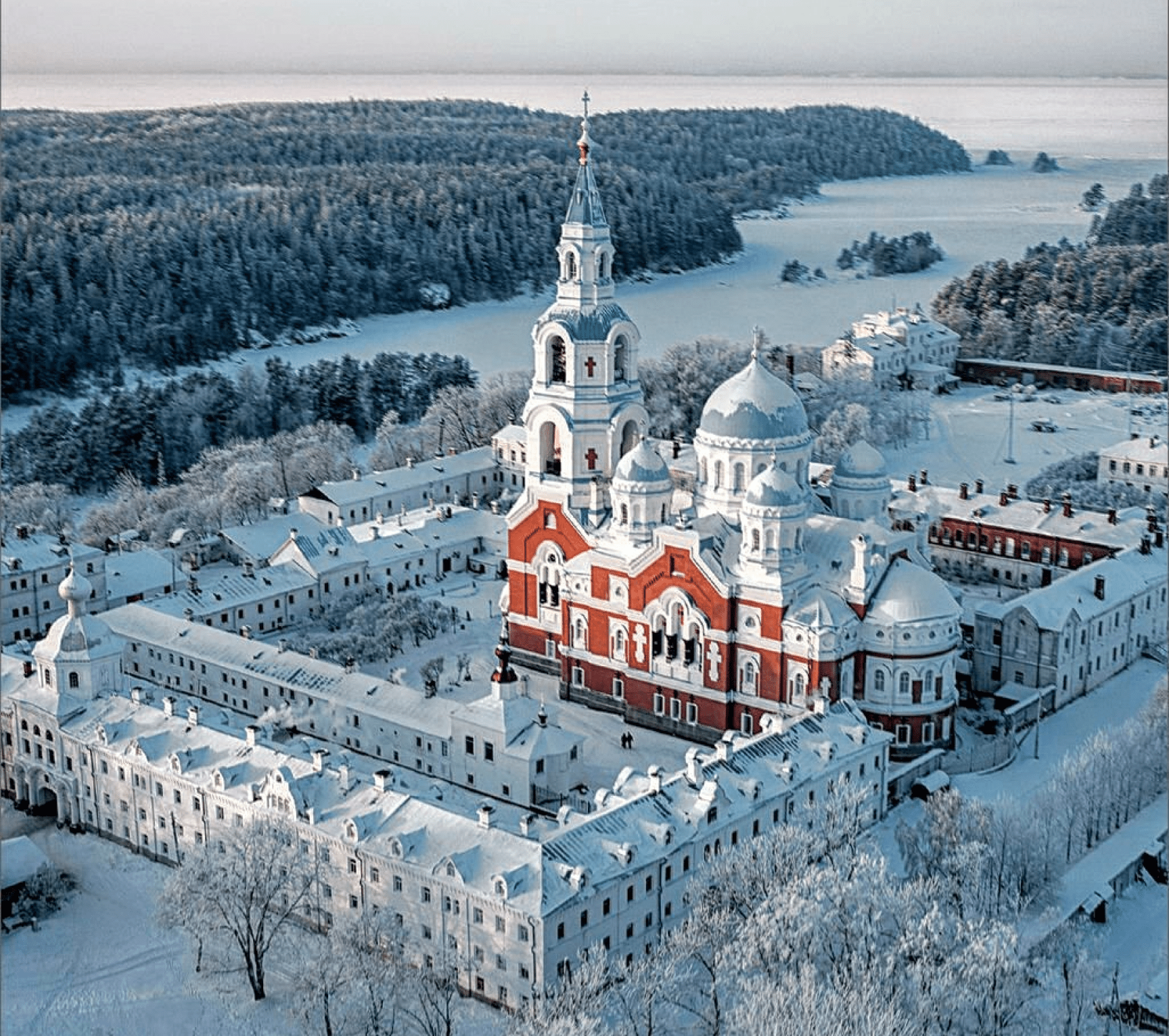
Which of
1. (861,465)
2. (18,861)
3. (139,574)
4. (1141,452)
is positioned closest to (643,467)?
(861,465)

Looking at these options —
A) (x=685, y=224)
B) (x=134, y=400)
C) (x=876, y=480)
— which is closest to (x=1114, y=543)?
(x=876, y=480)

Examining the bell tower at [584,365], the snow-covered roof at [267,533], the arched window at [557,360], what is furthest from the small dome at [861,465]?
the snow-covered roof at [267,533]

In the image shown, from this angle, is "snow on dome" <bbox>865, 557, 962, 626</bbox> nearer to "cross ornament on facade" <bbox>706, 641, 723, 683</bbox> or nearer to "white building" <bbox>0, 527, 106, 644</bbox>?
"cross ornament on facade" <bbox>706, 641, 723, 683</bbox>

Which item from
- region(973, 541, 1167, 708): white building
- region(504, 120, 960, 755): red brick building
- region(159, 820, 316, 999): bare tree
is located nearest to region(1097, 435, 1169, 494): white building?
region(973, 541, 1167, 708): white building

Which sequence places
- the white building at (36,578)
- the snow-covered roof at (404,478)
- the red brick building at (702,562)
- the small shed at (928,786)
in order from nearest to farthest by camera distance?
1. the small shed at (928,786)
2. the red brick building at (702,562)
3. the white building at (36,578)
4. the snow-covered roof at (404,478)

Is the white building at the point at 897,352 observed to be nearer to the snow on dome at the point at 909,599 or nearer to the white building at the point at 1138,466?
the white building at the point at 1138,466

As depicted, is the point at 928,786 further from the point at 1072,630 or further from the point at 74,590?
the point at 74,590
